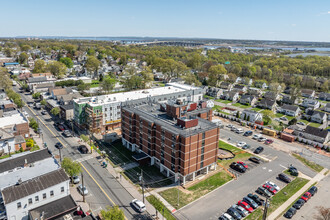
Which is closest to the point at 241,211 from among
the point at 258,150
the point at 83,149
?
the point at 258,150

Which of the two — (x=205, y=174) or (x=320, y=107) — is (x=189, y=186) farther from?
(x=320, y=107)

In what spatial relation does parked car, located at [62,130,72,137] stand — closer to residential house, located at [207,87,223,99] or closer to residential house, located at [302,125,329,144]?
residential house, located at [302,125,329,144]

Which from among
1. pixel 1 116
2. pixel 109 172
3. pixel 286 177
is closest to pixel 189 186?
pixel 109 172

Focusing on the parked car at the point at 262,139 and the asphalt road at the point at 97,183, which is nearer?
the asphalt road at the point at 97,183

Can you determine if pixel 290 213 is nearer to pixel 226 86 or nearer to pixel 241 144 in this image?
pixel 241 144

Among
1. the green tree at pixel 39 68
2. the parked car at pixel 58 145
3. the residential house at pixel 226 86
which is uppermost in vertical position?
the green tree at pixel 39 68

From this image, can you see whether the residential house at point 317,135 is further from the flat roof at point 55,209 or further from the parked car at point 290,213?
the flat roof at point 55,209

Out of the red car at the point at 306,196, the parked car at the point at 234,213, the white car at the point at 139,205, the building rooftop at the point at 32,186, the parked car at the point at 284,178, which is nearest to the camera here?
the building rooftop at the point at 32,186

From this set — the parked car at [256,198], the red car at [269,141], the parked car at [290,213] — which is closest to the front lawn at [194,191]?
the parked car at [256,198]
